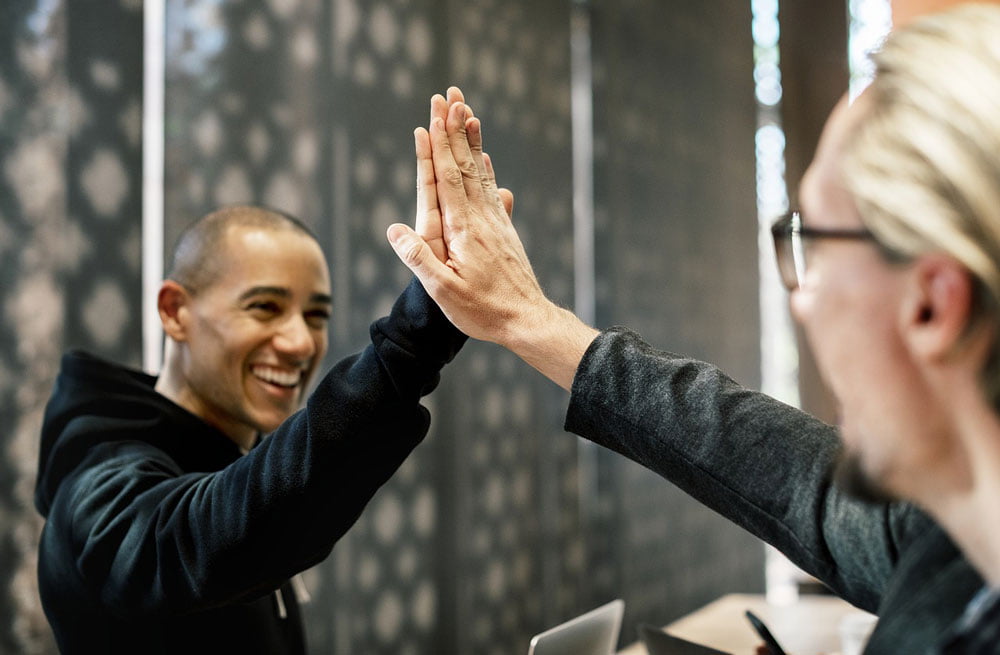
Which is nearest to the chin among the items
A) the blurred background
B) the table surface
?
the table surface

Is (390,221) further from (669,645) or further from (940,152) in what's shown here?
(940,152)

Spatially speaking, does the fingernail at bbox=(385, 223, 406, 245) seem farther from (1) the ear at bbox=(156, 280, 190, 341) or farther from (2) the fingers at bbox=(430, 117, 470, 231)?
(1) the ear at bbox=(156, 280, 190, 341)

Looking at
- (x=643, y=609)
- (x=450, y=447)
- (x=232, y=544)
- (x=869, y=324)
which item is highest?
(x=869, y=324)

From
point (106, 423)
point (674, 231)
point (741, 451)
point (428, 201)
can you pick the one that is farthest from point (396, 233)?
point (674, 231)

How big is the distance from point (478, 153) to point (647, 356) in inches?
14.9

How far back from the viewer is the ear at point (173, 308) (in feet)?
6.22

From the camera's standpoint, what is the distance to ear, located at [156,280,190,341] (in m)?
1.90

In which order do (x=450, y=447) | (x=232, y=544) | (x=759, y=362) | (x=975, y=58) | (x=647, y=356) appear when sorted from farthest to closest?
(x=759, y=362), (x=450, y=447), (x=647, y=356), (x=232, y=544), (x=975, y=58)

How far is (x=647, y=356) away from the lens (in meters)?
1.32

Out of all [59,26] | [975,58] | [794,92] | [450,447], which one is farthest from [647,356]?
[794,92]

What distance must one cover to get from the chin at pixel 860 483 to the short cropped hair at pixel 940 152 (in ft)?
0.39

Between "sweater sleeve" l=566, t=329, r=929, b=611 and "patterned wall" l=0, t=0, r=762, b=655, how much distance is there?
1516mm

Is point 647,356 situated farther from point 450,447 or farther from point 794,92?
point 794,92

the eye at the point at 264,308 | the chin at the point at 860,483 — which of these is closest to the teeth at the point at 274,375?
the eye at the point at 264,308
